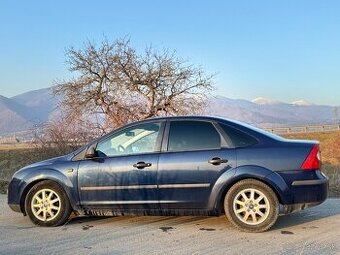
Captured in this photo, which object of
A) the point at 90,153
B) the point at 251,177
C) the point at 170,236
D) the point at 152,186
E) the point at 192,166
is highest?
the point at 90,153

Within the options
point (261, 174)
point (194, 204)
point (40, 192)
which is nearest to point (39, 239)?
point (40, 192)

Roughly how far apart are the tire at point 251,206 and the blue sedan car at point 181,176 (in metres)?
0.01

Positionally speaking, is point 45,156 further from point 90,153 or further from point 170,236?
point 170,236

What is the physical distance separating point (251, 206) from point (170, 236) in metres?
1.10

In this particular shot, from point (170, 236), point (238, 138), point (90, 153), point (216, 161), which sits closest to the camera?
point (170, 236)

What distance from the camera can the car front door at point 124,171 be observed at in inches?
259

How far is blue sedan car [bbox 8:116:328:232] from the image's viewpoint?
6.25 meters

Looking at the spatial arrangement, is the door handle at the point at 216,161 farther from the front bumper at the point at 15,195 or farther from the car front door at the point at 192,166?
the front bumper at the point at 15,195

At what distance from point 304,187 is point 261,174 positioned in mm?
578

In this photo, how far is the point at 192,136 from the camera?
666 cm

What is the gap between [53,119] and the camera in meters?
21.1

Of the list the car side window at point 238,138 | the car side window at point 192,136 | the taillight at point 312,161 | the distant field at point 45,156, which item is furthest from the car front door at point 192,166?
the distant field at point 45,156

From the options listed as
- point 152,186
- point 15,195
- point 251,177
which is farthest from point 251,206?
point 15,195

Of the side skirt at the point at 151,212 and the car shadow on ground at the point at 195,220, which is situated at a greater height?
the side skirt at the point at 151,212
